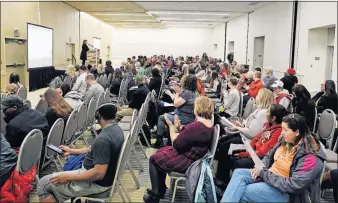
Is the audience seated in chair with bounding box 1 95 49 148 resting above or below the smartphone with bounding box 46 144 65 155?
above

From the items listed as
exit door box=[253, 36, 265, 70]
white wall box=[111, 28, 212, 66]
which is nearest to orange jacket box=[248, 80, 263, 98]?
exit door box=[253, 36, 265, 70]

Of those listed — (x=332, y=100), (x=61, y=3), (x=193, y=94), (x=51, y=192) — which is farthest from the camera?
(x=61, y=3)

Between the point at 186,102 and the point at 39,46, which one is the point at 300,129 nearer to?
the point at 186,102

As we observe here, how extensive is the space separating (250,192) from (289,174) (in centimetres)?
31

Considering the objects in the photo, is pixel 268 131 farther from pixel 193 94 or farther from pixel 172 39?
pixel 172 39

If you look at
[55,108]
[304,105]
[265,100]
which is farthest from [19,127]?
[304,105]

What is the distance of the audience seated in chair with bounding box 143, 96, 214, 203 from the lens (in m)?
3.21

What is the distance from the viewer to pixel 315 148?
8.30ft

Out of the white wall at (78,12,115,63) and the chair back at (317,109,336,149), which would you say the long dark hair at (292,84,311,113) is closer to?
the chair back at (317,109,336,149)

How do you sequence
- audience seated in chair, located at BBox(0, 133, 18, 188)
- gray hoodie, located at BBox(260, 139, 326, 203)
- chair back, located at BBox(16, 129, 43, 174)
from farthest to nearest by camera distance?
1. audience seated in chair, located at BBox(0, 133, 18, 188)
2. chair back, located at BBox(16, 129, 43, 174)
3. gray hoodie, located at BBox(260, 139, 326, 203)

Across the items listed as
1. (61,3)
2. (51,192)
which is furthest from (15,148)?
(61,3)

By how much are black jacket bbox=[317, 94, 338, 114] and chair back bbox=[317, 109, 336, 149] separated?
152cm

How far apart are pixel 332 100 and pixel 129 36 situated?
78.2 feet

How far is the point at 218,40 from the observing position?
2456 cm
